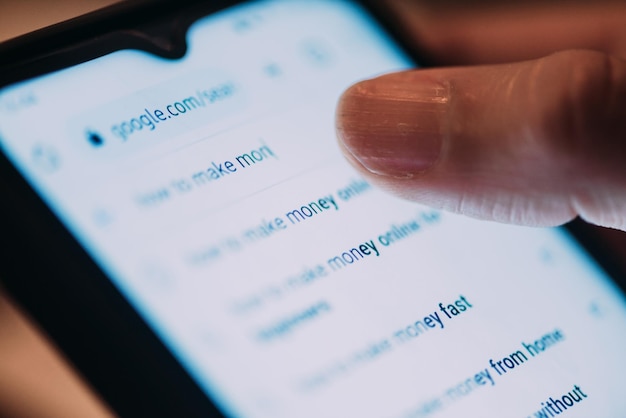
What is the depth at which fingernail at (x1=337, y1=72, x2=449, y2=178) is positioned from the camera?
38 centimetres

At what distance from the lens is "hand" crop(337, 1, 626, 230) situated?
372 mm

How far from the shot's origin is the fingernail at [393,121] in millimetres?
384

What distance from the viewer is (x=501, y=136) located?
375mm

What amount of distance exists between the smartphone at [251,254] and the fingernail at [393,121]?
0.11 ft

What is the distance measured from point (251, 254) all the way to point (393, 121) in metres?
0.10

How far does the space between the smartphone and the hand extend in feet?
0.11

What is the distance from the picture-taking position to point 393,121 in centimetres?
39

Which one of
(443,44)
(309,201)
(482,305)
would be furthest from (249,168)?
(443,44)

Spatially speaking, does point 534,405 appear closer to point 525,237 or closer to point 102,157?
point 525,237

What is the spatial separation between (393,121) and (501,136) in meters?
0.06

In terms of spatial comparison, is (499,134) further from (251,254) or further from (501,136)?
(251,254)

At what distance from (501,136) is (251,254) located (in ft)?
0.47

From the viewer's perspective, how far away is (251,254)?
0.38m

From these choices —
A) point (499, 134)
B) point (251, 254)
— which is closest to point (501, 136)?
point (499, 134)
